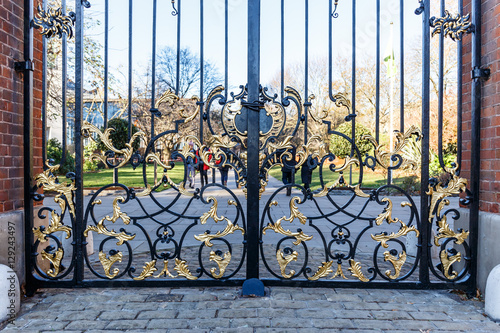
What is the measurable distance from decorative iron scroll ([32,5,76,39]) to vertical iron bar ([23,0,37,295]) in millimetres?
109

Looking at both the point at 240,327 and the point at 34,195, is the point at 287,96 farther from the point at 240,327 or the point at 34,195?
the point at 34,195

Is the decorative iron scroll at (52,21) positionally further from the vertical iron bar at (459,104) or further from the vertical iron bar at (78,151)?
the vertical iron bar at (459,104)

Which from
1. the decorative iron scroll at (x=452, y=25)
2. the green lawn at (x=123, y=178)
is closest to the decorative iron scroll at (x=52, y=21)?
the decorative iron scroll at (x=452, y=25)

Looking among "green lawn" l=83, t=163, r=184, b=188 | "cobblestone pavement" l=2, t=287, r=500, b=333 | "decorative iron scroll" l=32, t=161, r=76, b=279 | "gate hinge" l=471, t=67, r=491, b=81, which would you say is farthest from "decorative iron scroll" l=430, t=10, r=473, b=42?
"green lawn" l=83, t=163, r=184, b=188

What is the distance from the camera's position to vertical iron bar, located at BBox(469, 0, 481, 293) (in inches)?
123

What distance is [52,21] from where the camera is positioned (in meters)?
3.19

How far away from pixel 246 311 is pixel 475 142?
248 cm

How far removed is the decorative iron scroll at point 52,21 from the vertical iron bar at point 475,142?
3.67 metres

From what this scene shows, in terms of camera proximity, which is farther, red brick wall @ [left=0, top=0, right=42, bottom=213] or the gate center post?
the gate center post

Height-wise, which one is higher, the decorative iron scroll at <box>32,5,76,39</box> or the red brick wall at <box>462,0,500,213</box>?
the decorative iron scroll at <box>32,5,76,39</box>

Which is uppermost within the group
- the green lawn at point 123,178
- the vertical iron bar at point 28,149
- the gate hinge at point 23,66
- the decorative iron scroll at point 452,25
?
the decorative iron scroll at point 452,25

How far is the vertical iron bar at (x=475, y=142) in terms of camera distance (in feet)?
10.3

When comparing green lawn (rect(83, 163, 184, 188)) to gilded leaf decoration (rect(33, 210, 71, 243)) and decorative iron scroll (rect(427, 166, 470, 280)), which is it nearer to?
gilded leaf decoration (rect(33, 210, 71, 243))

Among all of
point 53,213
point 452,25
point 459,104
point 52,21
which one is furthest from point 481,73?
point 53,213
